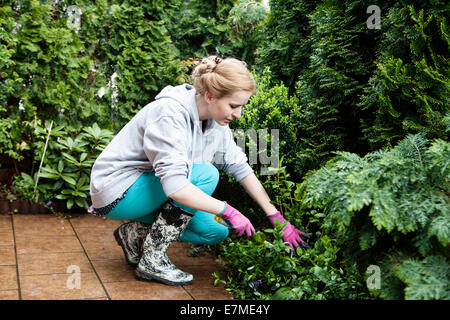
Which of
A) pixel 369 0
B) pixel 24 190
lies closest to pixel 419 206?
pixel 369 0

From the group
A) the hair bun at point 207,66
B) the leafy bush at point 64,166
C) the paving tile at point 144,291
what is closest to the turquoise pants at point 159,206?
the paving tile at point 144,291

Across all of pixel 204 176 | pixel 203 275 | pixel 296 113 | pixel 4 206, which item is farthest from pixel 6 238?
pixel 296 113

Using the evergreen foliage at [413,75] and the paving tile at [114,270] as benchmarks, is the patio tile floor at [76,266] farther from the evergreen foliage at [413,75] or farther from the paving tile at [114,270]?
the evergreen foliage at [413,75]

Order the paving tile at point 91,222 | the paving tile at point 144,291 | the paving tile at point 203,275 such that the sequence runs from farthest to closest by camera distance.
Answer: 1. the paving tile at point 91,222
2. the paving tile at point 203,275
3. the paving tile at point 144,291

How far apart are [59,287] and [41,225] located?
51.8 inches

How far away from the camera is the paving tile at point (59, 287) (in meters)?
2.24

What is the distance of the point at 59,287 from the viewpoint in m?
2.33

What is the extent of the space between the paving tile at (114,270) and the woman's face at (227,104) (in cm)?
111

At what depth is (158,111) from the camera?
2.29 metres

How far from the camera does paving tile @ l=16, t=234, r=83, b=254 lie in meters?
2.92

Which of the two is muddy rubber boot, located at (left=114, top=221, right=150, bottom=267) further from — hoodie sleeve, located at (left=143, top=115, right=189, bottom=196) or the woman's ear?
the woman's ear

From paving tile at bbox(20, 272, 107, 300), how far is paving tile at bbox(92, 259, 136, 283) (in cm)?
7

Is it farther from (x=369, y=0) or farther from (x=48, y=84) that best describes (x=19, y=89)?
(x=369, y=0)

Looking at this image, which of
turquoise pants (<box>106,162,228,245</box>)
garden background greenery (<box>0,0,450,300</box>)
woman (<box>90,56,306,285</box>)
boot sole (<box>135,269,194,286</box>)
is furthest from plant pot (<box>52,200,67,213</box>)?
boot sole (<box>135,269,194,286</box>)
